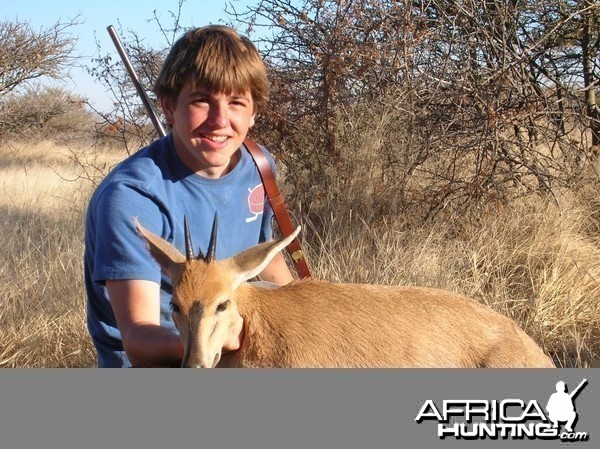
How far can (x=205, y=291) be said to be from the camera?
2.89 meters

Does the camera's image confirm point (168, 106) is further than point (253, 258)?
Yes

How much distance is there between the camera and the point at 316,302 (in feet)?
11.6

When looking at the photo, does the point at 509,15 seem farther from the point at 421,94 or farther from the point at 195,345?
the point at 195,345

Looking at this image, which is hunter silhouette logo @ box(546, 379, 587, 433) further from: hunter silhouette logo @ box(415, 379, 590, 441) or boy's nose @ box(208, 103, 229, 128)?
boy's nose @ box(208, 103, 229, 128)

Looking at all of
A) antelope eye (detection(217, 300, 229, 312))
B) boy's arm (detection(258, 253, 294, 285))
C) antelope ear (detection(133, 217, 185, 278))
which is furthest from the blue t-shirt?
antelope eye (detection(217, 300, 229, 312))

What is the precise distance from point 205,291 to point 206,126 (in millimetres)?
945

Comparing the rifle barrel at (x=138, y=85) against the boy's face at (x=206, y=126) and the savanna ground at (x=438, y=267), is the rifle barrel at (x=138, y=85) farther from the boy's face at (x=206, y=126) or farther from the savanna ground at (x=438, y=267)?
the savanna ground at (x=438, y=267)

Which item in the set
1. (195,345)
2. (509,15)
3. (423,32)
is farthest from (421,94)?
(195,345)

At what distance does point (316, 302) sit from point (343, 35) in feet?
13.8

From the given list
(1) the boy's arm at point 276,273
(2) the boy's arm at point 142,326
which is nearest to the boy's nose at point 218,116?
(2) the boy's arm at point 142,326

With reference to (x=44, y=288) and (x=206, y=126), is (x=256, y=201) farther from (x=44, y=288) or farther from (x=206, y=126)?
(x=44, y=288)

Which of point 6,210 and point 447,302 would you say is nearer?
point 447,302

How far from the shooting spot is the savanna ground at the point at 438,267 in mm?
5305

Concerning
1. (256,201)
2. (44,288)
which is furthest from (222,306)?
(44,288)
